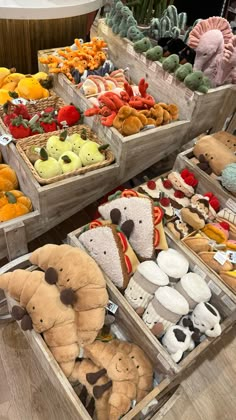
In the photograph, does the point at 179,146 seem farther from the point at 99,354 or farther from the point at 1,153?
the point at 99,354

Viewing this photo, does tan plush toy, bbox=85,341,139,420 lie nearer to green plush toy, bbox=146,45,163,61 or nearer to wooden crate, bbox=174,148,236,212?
wooden crate, bbox=174,148,236,212

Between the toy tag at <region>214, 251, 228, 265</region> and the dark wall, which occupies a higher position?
the dark wall

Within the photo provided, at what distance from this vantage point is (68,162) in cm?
138

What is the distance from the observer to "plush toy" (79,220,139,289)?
3.67 ft

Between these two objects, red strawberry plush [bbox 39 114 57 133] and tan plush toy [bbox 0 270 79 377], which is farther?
red strawberry plush [bbox 39 114 57 133]

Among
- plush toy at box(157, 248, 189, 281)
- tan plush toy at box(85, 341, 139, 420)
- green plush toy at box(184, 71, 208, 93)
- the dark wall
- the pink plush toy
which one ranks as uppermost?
the pink plush toy

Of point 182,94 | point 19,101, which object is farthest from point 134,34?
point 19,101

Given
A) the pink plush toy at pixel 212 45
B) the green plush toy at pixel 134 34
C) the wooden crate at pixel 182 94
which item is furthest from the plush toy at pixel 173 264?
the green plush toy at pixel 134 34

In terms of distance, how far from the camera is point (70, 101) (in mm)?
1721

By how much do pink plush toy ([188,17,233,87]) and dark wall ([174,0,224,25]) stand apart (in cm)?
162

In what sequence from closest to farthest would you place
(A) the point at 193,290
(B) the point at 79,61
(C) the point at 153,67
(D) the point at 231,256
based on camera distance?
1. (A) the point at 193,290
2. (D) the point at 231,256
3. (C) the point at 153,67
4. (B) the point at 79,61

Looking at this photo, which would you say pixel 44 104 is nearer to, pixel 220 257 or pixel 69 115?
pixel 69 115

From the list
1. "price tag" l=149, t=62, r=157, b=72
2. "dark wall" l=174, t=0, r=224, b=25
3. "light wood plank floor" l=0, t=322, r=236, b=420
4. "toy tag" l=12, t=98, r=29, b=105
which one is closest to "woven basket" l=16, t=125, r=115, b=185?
"toy tag" l=12, t=98, r=29, b=105

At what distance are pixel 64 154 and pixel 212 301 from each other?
0.84 m
